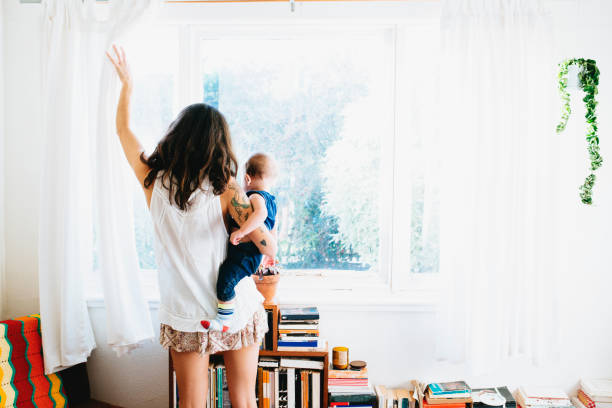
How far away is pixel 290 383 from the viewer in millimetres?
2172

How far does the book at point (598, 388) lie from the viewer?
7.64 ft

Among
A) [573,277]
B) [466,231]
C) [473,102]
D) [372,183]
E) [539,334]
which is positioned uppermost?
[473,102]

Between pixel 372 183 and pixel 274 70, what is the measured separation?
0.81 m

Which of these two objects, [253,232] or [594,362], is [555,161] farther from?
[253,232]

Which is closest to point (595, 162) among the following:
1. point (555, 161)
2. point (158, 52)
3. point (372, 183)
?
point (555, 161)

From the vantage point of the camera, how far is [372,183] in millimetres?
2557

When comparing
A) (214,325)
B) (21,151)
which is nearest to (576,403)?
(214,325)

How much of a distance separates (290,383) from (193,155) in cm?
123

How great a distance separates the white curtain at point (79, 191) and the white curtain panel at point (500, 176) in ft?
5.03

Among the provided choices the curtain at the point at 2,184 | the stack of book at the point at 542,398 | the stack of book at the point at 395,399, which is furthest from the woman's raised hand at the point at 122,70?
the stack of book at the point at 542,398

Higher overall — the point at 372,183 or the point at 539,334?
the point at 372,183

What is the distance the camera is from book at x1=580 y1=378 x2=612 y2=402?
91.7 inches

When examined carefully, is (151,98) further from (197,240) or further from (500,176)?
(500,176)

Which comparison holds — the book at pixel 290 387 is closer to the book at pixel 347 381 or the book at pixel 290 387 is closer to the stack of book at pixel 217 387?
the book at pixel 347 381
